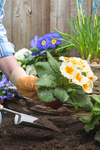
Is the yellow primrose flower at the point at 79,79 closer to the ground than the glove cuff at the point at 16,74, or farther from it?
farther from it

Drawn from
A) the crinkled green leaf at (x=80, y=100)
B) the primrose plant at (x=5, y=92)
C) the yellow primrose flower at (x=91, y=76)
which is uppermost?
the yellow primrose flower at (x=91, y=76)

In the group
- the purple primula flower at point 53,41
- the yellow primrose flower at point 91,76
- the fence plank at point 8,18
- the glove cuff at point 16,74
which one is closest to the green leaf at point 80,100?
the yellow primrose flower at point 91,76

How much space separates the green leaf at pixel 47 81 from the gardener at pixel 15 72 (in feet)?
0.16

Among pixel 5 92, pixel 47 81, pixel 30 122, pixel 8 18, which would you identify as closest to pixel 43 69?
pixel 47 81

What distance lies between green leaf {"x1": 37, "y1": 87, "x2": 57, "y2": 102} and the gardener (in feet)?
0.13

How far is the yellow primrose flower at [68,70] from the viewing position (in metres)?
0.93

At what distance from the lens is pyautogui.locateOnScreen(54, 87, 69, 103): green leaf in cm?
93

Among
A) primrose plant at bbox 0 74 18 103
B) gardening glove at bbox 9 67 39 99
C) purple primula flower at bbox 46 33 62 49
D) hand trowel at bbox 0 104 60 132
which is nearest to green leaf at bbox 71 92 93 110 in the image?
gardening glove at bbox 9 67 39 99

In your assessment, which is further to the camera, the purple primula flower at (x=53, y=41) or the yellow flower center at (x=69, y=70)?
the purple primula flower at (x=53, y=41)

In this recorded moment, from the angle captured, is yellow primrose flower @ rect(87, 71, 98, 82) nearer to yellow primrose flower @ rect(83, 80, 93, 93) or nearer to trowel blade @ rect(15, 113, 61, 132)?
yellow primrose flower @ rect(83, 80, 93, 93)

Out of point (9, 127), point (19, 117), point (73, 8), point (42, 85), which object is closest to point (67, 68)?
point (42, 85)

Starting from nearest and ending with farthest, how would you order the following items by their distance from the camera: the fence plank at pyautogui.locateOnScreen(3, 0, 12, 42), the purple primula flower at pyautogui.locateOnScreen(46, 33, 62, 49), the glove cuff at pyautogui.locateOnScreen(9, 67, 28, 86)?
1. the glove cuff at pyautogui.locateOnScreen(9, 67, 28, 86)
2. the purple primula flower at pyautogui.locateOnScreen(46, 33, 62, 49)
3. the fence plank at pyautogui.locateOnScreen(3, 0, 12, 42)

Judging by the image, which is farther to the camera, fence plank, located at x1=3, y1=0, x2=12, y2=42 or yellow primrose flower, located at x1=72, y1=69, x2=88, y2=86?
fence plank, located at x1=3, y1=0, x2=12, y2=42

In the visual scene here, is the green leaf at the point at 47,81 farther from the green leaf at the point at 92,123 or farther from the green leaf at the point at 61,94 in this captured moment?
the green leaf at the point at 92,123
